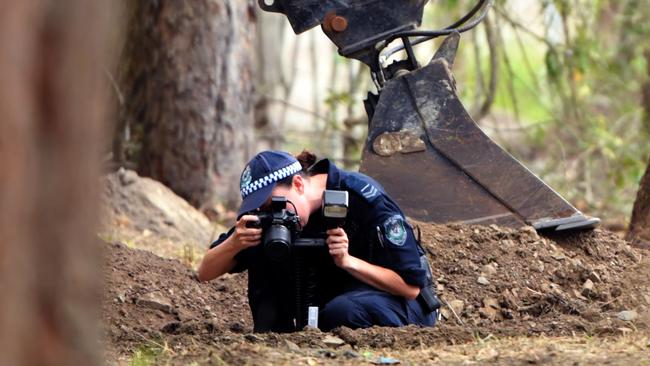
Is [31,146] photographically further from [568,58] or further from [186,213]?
[568,58]

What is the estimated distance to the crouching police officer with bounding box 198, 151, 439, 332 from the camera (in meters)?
4.83

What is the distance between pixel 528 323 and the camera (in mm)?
5141

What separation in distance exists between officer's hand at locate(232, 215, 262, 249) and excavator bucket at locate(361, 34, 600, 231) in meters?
1.34

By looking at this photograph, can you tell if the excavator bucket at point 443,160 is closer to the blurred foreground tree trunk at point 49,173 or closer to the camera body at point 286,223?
the camera body at point 286,223

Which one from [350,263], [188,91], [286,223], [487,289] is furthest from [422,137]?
[188,91]

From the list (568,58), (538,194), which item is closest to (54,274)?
(538,194)

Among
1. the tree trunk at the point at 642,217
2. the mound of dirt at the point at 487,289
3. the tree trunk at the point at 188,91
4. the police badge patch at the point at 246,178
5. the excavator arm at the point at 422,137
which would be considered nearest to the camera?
the police badge patch at the point at 246,178

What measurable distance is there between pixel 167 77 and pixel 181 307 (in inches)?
137

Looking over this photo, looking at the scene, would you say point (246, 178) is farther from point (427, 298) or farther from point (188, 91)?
point (188, 91)

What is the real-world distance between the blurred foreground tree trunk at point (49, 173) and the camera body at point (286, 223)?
2044mm

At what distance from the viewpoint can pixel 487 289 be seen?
5734 mm

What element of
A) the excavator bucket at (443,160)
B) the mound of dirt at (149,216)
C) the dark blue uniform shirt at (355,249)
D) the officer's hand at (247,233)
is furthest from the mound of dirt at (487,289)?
the mound of dirt at (149,216)

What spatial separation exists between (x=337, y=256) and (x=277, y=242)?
318mm

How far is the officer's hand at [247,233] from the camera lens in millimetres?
4770
